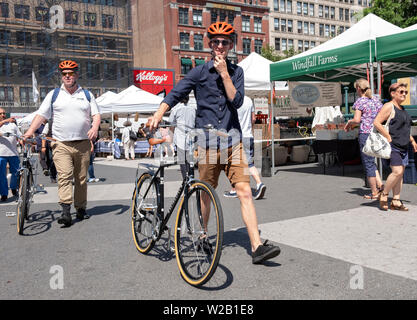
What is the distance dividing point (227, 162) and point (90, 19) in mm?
63092

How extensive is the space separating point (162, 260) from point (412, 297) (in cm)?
210

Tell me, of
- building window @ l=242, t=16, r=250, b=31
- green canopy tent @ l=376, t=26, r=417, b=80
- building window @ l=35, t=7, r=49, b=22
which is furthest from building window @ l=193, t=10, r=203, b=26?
green canopy tent @ l=376, t=26, r=417, b=80

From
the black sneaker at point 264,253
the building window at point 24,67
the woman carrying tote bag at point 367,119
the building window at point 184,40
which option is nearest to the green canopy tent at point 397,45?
the woman carrying tote bag at point 367,119

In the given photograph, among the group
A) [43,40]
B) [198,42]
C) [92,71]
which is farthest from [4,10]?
[198,42]

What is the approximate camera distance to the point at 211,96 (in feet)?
13.2

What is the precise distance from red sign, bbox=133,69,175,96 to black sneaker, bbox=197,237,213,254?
1745 inches

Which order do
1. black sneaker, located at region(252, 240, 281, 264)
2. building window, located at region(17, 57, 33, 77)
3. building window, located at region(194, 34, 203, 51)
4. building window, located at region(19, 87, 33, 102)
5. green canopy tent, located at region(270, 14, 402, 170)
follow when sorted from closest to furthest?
black sneaker, located at region(252, 240, 281, 264) < green canopy tent, located at region(270, 14, 402, 170) < building window, located at region(19, 87, 33, 102) < building window, located at region(17, 57, 33, 77) < building window, located at region(194, 34, 203, 51)

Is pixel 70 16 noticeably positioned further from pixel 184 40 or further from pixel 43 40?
pixel 184 40

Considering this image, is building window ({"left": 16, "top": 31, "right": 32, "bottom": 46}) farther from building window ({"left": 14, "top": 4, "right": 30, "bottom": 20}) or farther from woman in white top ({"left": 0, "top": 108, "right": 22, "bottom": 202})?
woman in white top ({"left": 0, "top": 108, "right": 22, "bottom": 202})

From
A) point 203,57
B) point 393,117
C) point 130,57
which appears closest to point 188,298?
point 393,117

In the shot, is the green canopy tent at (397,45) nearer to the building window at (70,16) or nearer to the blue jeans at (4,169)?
the blue jeans at (4,169)

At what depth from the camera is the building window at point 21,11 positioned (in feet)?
187

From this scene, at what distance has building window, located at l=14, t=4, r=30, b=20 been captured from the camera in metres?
56.9

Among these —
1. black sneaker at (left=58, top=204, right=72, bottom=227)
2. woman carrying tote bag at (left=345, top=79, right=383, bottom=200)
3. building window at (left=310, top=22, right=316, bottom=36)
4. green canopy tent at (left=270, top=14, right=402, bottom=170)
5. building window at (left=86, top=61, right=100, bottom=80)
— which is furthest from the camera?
building window at (left=310, top=22, right=316, bottom=36)
